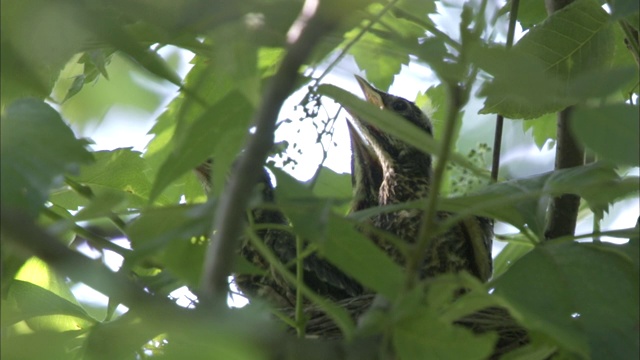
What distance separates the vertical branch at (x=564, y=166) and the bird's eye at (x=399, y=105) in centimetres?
65

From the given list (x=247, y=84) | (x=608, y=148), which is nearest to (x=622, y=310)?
(x=608, y=148)

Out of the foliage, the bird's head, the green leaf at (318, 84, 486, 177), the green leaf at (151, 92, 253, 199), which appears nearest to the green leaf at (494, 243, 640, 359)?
the foliage

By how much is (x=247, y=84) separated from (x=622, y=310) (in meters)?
0.31

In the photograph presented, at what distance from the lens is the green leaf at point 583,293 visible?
68 cm

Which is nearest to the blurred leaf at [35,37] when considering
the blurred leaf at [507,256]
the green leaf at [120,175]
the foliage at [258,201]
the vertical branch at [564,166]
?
the foliage at [258,201]

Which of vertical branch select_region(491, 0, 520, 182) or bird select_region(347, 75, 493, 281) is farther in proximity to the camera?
bird select_region(347, 75, 493, 281)

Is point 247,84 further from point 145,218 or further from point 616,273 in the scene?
point 616,273

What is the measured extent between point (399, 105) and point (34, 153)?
142cm

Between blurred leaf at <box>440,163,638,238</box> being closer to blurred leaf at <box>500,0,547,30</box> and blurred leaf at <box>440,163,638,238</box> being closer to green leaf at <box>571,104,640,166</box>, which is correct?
green leaf at <box>571,104,640,166</box>

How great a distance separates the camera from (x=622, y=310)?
0.71 m

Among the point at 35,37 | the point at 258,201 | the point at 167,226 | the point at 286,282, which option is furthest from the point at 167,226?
the point at 286,282

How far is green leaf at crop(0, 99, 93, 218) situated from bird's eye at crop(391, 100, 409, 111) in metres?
1.37

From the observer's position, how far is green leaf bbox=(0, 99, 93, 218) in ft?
2.03

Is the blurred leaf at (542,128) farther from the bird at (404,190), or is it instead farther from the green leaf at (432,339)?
the green leaf at (432,339)
